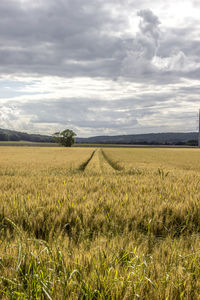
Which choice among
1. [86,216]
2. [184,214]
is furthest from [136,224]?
[184,214]

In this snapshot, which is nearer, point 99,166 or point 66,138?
point 99,166

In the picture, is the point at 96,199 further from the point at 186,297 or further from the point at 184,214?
the point at 186,297

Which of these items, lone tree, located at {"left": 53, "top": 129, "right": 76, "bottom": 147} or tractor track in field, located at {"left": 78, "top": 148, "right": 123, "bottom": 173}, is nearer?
tractor track in field, located at {"left": 78, "top": 148, "right": 123, "bottom": 173}

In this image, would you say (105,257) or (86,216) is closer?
(105,257)

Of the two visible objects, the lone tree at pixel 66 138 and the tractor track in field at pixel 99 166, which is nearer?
the tractor track in field at pixel 99 166

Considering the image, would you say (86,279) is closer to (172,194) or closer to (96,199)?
(96,199)

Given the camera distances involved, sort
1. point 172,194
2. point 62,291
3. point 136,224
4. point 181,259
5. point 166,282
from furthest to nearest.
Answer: point 172,194
point 136,224
point 181,259
point 166,282
point 62,291

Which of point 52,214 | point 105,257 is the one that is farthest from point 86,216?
point 105,257

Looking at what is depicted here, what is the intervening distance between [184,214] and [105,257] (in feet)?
9.84

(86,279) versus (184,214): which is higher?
(86,279)

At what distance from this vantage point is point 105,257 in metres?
2.52

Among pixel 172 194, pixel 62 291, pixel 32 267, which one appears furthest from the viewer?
pixel 172 194

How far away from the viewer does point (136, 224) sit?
14.2 ft

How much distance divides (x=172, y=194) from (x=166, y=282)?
463 centimetres
